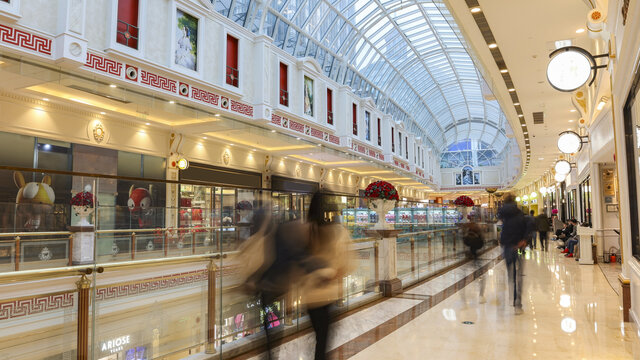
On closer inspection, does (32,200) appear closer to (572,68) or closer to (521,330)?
(521,330)

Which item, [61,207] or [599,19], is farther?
[599,19]

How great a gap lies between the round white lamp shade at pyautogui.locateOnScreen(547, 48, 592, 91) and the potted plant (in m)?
3.02

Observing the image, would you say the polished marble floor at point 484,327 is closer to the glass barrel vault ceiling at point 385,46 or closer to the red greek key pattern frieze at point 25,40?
the glass barrel vault ceiling at point 385,46

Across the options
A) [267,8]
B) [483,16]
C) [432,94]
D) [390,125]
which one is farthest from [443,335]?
[432,94]

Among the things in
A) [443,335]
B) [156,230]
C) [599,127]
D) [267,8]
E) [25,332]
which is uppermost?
[267,8]

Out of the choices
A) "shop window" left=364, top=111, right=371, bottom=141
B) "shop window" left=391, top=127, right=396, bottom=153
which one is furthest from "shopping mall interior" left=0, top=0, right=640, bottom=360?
"shop window" left=391, top=127, right=396, bottom=153

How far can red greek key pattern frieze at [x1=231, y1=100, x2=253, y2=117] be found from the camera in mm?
11070

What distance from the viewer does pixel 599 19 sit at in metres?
5.52

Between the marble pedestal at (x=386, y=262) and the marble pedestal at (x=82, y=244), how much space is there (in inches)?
172

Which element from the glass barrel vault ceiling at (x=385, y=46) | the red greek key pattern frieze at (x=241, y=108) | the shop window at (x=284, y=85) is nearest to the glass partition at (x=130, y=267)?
the glass barrel vault ceiling at (x=385, y=46)

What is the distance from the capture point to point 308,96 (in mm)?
14703

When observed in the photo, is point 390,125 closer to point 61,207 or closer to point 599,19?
point 599,19

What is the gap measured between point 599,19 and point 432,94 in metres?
28.5

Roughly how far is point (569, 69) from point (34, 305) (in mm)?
5632
